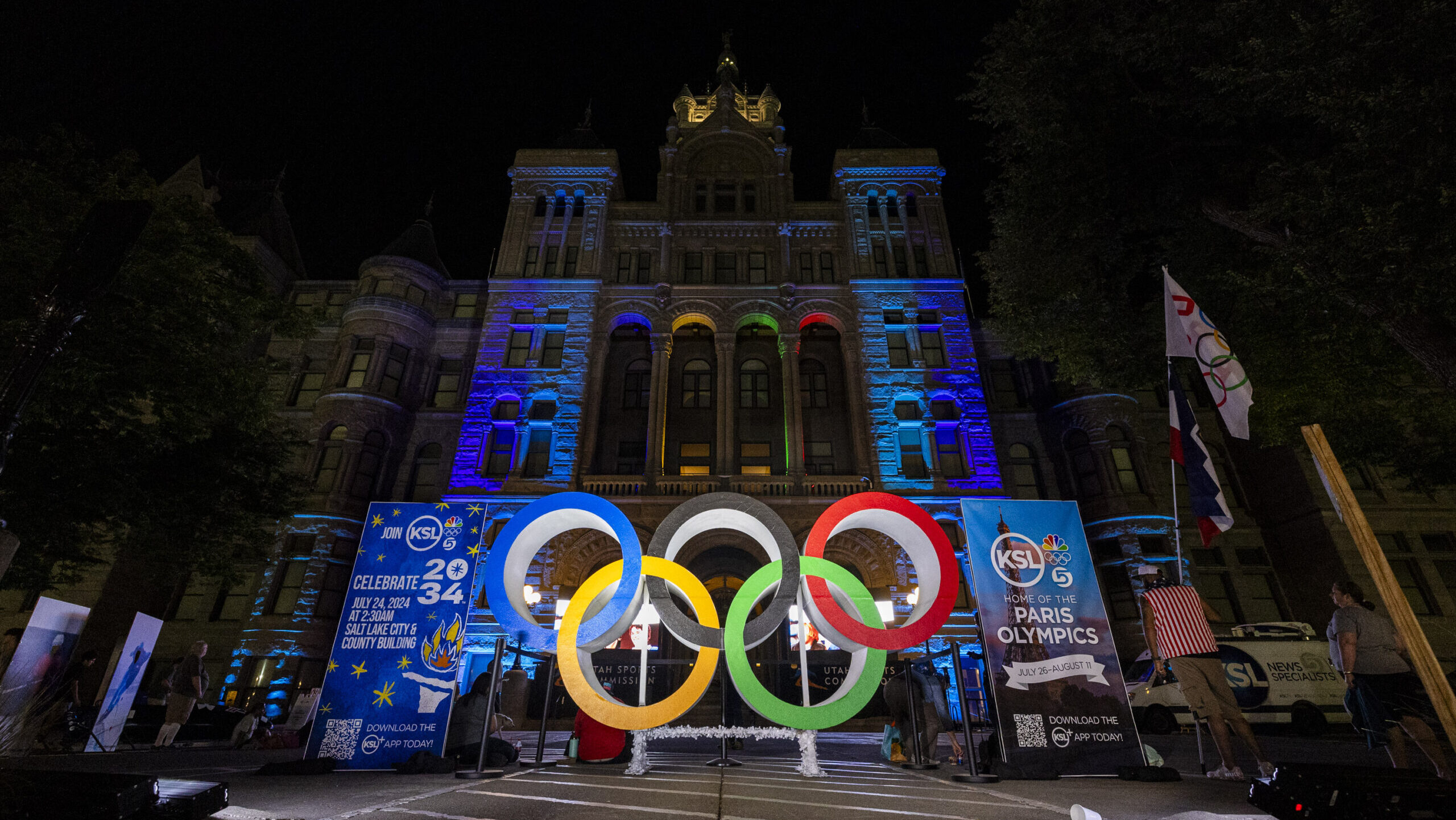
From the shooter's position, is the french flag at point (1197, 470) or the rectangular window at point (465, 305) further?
the rectangular window at point (465, 305)

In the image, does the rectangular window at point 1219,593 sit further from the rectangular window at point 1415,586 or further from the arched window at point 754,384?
the arched window at point 754,384

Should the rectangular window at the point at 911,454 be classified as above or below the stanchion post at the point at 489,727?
above

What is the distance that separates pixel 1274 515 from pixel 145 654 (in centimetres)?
3386

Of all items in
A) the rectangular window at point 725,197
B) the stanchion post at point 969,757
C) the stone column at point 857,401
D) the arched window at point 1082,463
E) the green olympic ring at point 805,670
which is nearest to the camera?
the green olympic ring at point 805,670

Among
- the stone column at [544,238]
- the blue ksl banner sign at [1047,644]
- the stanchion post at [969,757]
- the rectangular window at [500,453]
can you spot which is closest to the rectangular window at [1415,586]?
the blue ksl banner sign at [1047,644]

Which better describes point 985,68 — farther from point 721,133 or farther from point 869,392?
point 721,133

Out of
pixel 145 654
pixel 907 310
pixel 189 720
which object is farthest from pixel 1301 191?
pixel 189 720

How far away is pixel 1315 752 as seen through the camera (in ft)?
34.1

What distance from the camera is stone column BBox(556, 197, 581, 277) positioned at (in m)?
26.4

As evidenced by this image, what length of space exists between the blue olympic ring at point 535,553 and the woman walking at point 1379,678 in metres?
7.33

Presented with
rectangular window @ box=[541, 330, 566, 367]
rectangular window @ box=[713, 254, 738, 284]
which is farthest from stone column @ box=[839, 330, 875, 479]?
rectangular window @ box=[541, 330, 566, 367]

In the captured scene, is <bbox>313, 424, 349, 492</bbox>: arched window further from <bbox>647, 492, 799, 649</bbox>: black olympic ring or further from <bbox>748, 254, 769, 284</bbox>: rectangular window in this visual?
<bbox>647, 492, 799, 649</bbox>: black olympic ring

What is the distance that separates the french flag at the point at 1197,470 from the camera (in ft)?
25.3

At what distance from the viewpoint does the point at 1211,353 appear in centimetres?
875
